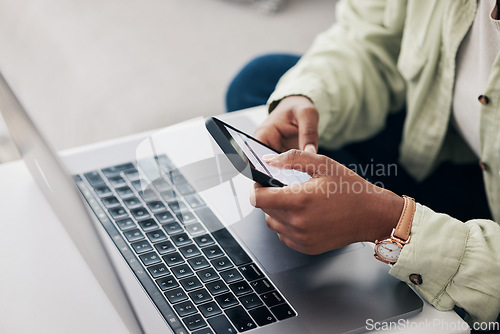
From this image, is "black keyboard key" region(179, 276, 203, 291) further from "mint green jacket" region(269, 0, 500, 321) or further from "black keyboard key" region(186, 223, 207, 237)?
"mint green jacket" region(269, 0, 500, 321)

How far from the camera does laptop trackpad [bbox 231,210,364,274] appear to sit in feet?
2.02

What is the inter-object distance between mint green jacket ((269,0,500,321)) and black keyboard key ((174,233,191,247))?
26 centimetres

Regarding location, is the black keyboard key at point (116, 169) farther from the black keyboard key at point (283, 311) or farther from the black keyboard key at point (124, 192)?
the black keyboard key at point (283, 311)

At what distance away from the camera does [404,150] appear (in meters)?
0.95

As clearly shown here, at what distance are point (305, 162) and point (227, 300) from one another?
0.17 meters

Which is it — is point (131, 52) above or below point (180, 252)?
below

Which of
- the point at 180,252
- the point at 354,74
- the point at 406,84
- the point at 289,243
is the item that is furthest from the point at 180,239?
the point at 406,84

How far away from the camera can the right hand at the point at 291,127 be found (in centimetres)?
75

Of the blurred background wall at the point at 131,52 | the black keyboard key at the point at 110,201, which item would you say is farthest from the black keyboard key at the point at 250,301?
the blurred background wall at the point at 131,52

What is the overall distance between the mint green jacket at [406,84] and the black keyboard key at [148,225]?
0.29m

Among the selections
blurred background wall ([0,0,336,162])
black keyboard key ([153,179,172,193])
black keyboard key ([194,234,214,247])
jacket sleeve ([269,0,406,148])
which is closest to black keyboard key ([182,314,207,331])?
black keyboard key ([194,234,214,247])

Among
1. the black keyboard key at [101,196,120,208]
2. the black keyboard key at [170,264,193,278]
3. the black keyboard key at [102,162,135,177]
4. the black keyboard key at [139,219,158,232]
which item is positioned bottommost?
the black keyboard key at [170,264,193,278]

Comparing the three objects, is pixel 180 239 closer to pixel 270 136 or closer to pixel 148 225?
pixel 148 225

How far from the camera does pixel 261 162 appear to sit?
2.04 ft
